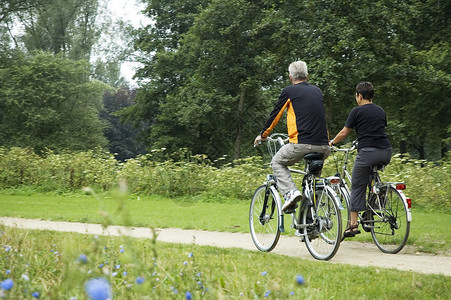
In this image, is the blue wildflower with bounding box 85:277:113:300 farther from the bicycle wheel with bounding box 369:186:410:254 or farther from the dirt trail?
the bicycle wheel with bounding box 369:186:410:254

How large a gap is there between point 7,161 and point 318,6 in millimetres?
14826

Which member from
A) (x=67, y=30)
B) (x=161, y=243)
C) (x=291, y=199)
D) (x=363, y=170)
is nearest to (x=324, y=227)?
(x=291, y=199)

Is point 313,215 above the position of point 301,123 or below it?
below

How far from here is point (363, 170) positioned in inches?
259

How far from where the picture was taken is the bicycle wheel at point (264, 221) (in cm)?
664

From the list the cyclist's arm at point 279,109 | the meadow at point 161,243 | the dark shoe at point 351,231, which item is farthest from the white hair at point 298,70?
the meadow at point 161,243

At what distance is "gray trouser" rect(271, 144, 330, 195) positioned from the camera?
6117 mm

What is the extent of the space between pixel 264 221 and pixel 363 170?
4.53 ft

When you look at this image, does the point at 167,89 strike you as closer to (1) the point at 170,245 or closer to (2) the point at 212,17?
(2) the point at 212,17

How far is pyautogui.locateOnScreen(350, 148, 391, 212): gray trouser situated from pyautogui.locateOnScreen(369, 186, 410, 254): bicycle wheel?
235mm

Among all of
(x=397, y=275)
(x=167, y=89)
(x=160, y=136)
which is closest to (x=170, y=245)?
(x=397, y=275)

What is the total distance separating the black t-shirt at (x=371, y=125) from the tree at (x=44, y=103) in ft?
106

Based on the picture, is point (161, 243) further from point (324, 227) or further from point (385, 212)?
point (385, 212)

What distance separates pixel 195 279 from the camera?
3.65m
